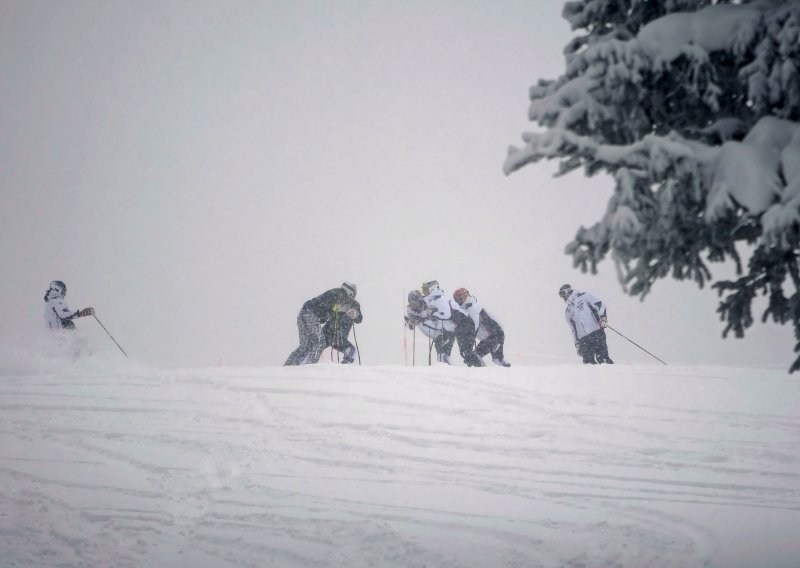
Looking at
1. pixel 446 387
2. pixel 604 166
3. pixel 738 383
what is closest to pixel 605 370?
pixel 738 383

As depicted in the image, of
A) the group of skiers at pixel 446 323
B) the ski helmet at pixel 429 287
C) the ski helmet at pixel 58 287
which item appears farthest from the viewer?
the ski helmet at pixel 429 287

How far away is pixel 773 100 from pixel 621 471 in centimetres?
458

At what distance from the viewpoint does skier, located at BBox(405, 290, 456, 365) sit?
16016mm

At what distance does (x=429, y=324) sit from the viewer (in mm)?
16094

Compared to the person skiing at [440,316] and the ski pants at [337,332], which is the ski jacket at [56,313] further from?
the person skiing at [440,316]

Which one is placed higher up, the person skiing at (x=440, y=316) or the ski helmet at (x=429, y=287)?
the ski helmet at (x=429, y=287)

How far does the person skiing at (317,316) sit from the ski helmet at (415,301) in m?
1.71

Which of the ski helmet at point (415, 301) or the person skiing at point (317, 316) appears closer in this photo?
the person skiing at point (317, 316)

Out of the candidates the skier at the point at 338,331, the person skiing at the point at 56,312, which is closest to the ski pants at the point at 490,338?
the skier at the point at 338,331

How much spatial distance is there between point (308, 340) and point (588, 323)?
271 inches

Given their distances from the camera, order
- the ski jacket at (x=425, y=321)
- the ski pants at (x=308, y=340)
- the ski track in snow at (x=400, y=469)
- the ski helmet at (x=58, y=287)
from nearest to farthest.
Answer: the ski track in snow at (x=400, y=469)
the ski pants at (x=308, y=340)
the ski helmet at (x=58, y=287)
the ski jacket at (x=425, y=321)

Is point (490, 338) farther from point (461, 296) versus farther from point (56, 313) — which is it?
point (56, 313)

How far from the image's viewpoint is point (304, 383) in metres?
10.3

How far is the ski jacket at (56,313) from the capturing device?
51.6 feet
